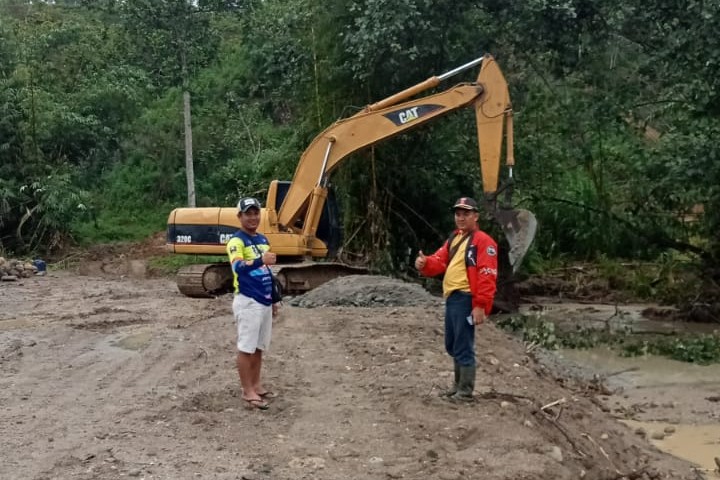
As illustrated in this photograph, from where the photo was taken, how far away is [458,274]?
24.5 feet

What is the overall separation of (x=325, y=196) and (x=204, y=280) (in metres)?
2.51

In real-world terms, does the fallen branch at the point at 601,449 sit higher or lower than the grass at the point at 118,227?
lower

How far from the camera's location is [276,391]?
811 centimetres

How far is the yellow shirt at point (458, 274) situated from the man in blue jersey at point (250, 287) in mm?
1428

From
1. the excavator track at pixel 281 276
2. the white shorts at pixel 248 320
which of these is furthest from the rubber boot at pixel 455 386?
the excavator track at pixel 281 276

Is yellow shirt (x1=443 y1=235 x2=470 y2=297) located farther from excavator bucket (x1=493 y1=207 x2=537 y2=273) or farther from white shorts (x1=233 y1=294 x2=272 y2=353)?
excavator bucket (x1=493 y1=207 x2=537 y2=273)

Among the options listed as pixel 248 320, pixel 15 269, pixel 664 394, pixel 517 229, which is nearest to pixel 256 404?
pixel 248 320

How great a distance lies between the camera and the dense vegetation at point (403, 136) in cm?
1528

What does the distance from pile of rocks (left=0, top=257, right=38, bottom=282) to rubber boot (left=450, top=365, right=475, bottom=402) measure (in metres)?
14.6

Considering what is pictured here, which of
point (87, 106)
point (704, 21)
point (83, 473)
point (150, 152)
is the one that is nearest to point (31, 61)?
point (87, 106)

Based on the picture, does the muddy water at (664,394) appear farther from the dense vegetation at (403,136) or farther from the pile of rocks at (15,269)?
the pile of rocks at (15,269)

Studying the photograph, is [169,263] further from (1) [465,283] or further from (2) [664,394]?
(1) [465,283]

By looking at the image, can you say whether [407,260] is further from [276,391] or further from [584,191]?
[276,391]

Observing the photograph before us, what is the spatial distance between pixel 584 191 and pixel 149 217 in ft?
44.2
